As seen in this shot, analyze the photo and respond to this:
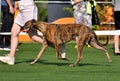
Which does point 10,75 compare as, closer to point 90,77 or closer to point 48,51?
point 90,77

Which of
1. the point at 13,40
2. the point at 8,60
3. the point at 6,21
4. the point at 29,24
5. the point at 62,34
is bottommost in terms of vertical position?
the point at 6,21

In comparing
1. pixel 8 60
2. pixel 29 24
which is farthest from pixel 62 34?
pixel 8 60

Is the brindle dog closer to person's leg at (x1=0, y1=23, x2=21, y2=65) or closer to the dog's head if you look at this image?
the dog's head

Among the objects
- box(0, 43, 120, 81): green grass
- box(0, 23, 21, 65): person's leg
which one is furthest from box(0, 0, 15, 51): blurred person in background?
box(0, 23, 21, 65): person's leg

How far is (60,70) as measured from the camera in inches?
461

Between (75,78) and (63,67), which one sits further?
(63,67)

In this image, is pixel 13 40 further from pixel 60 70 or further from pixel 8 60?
pixel 60 70

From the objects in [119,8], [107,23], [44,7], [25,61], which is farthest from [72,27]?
[44,7]

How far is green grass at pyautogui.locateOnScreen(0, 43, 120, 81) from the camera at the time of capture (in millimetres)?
10641

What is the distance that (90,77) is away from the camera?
10.7m

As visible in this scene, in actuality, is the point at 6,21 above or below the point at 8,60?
below

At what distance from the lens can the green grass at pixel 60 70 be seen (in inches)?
419

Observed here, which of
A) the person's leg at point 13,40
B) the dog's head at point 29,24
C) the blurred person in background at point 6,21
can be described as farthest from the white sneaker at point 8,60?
the blurred person in background at point 6,21

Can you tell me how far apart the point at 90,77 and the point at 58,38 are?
1810mm
